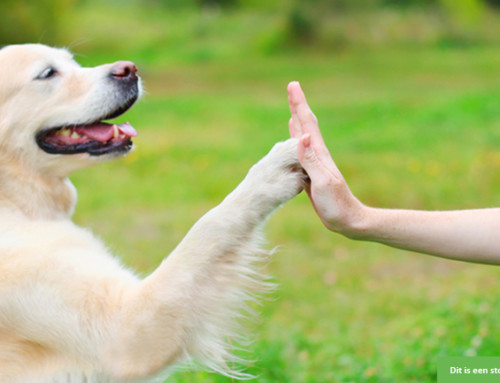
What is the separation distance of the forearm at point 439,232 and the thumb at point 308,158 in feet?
0.81

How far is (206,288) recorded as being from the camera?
2469 mm

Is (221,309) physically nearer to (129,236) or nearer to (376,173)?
(129,236)

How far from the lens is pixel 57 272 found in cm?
245

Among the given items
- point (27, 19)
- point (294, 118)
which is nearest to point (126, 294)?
point (294, 118)

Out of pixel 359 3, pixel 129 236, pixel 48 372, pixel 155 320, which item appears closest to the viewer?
pixel 155 320

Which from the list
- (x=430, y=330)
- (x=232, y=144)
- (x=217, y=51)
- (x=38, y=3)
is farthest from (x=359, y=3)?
(x=430, y=330)

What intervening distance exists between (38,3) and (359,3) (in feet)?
35.9

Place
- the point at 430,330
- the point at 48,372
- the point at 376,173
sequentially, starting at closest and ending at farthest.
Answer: the point at 48,372, the point at 430,330, the point at 376,173

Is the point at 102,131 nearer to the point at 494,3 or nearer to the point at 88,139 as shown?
the point at 88,139

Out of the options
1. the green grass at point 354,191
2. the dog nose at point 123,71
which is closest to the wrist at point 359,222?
the green grass at point 354,191

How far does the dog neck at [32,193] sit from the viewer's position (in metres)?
2.85

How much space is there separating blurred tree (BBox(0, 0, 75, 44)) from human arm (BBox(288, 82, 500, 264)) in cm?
1861

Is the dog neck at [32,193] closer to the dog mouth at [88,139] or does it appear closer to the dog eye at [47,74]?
the dog mouth at [88,139]

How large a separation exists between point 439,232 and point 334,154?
7178 mm
